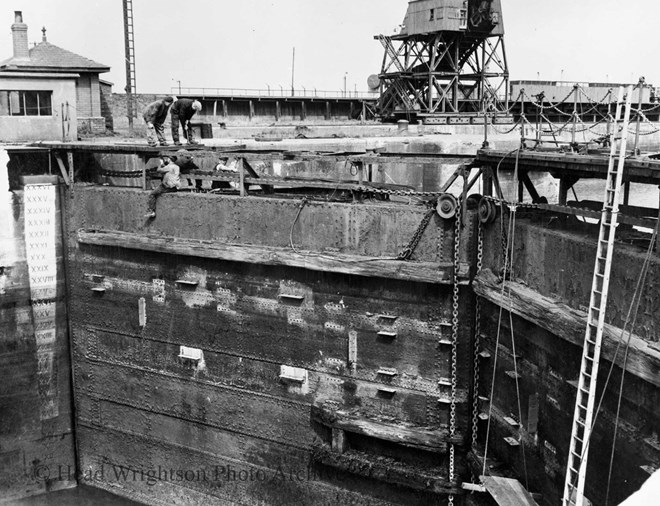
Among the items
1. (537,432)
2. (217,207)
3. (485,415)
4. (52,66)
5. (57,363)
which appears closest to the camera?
(537,432)

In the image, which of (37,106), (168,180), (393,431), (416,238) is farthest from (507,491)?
(37,106)

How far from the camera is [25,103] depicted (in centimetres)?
2005

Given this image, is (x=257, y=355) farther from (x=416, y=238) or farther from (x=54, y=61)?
(x=54, y=61)

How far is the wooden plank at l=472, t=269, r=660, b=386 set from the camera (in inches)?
342

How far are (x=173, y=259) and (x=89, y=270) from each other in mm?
2411

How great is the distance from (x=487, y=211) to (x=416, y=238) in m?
1.28

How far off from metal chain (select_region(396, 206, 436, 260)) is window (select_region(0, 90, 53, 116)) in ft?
38.9

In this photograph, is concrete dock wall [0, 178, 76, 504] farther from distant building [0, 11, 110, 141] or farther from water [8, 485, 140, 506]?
distant building [0, 11, 110, 141]

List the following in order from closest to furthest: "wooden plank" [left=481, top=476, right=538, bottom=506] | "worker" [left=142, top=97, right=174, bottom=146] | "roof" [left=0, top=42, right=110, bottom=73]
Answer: "wooden plank" [left=481, top=476, right=538, bottom=506] → "worker" [left=142, top=97, right=174, bottom=146] → "roof" [left=0, top=42, right=110, bottom=73]

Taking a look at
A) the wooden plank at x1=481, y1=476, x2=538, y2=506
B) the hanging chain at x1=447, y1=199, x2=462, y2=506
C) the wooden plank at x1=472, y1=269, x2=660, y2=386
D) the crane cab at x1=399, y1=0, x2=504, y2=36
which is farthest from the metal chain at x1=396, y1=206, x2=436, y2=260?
the crane cab at x1=399, y1=0, x2=504, y2=36

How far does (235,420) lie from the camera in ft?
49.5

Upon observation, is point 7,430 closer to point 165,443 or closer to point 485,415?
point 165,443

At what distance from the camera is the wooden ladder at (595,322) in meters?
8.62

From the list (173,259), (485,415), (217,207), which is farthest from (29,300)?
(485,415)
